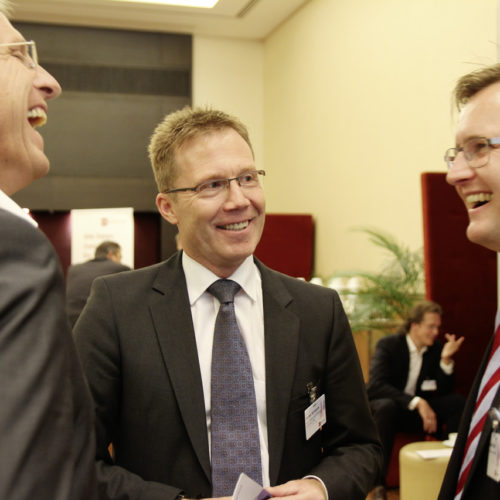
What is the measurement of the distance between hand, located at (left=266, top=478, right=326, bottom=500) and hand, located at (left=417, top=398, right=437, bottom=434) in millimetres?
3153

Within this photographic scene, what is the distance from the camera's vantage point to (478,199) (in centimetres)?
151

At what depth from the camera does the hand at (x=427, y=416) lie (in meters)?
4.37

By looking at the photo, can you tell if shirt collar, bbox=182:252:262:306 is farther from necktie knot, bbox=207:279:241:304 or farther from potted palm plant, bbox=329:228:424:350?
potted palm plant, bbox=329:228:424:350

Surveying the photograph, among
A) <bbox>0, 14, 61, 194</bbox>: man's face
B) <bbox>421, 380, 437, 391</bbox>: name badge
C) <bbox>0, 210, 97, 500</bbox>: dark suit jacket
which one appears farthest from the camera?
<bbox>421, 380, 437, 391</bbox>: name badge

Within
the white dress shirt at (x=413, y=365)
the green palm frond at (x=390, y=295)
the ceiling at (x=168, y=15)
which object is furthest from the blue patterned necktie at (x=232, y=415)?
the ceiling at (x=168, y=15)

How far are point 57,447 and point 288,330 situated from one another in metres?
0.99

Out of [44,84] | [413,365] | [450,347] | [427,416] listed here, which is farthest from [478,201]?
[413,365]

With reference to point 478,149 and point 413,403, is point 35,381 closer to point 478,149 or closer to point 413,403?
point 478,149

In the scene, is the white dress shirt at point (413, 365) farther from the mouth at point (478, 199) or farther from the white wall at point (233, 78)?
the white wall at point (233, 78)

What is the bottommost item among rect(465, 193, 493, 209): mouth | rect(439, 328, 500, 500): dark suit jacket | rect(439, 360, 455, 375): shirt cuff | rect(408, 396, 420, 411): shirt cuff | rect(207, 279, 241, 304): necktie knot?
rect(408, 396, 420, 411): shirt cuff

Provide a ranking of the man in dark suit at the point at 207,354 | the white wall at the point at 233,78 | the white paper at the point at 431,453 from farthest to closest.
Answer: the white wall at the point at 233,78, the white paper at the point at 431,453, the man in dark suit at the point at 207,354

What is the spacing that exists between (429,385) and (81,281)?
2768 mm

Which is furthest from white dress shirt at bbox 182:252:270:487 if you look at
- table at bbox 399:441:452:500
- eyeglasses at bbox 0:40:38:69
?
table at bbox 399:441:452:500

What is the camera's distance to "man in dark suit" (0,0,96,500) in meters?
0.62
